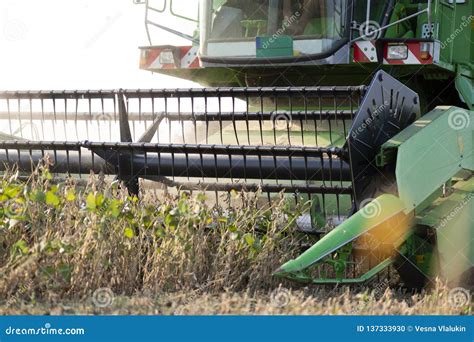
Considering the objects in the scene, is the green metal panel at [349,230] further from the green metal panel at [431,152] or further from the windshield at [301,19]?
the windshield at [301,19]

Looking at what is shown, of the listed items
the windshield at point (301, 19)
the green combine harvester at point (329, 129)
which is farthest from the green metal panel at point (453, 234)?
the windshield at point (301, 19)

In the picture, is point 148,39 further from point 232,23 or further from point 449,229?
point 449,229

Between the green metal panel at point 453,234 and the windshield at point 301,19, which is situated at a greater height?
the windshield at point 301,19

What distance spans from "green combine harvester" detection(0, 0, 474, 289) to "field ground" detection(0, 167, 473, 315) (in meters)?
0.20

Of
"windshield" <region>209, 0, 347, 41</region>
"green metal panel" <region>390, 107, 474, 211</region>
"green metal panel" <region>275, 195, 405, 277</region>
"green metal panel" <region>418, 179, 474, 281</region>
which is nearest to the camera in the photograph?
"green metal panel" <region>275, 195, 405, 277</region>

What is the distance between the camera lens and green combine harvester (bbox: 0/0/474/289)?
14.1ft

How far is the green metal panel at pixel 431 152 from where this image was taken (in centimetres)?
420

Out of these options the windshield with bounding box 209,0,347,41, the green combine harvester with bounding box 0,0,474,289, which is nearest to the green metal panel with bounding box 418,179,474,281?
the green combine harvester with bounding box 0,0,474,289

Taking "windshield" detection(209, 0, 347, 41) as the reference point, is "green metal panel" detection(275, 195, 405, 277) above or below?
below

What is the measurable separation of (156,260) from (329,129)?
170 centimetres

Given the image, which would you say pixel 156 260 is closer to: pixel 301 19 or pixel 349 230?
pixel 349 230

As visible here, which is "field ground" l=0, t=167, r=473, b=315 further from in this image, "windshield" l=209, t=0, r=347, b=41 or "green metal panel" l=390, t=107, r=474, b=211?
"windshield" l=209, t=0, r=347, b=41

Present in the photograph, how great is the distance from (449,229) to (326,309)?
3.49 feet

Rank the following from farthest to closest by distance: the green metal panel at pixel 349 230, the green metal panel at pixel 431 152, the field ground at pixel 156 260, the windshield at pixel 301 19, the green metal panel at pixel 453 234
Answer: the windshield at pixel 301 19, the green metal panel at pixel 453 234, the green metal panel at pixel 431 152, the green metal panel at pixel 349 230, the field ground at pixel 156 260
